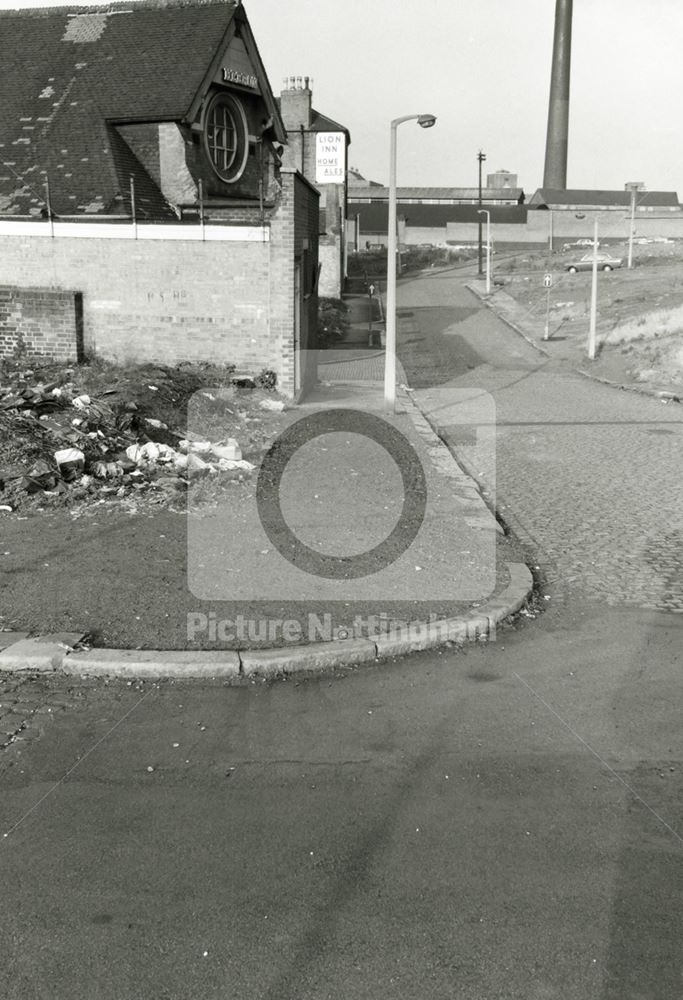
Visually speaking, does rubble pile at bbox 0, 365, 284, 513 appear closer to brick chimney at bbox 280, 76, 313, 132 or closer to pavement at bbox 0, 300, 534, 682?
pavement at bbox 0, 300, 534, 682

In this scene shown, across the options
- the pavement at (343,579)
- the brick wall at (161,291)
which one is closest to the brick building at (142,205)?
the brick wall at (161,291)

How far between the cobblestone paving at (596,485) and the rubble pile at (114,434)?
3.66 meters

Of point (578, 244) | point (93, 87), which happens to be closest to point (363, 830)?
point (93, 87)

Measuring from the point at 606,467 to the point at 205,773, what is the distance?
31.8ft

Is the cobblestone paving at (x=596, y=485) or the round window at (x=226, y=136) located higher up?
the round window at (x=226, y=136)

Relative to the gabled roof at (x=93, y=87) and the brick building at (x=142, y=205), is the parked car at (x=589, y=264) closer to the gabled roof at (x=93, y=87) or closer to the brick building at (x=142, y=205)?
the gabled roof at (x=93, y=87)

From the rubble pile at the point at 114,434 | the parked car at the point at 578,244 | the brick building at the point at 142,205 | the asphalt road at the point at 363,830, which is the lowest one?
the asphalt road at the point at 363,830

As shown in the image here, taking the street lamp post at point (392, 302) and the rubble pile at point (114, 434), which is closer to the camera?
the rubble pile at point (114, 434)

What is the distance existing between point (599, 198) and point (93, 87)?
9136 centimetres

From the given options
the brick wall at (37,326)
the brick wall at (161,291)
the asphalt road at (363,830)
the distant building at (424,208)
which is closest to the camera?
the asphalt road at (363,830)

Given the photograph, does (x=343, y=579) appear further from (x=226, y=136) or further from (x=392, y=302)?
(x=226, y=136)

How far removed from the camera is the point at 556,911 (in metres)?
3.62

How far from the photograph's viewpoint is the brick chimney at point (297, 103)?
50.6 meters

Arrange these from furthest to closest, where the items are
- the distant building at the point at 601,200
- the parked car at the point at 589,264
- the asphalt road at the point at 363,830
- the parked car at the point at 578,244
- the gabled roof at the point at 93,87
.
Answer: the distant building at the point at 601,200, the parked car at the point at 578,244, the parked car at the point at 589,264, the gabled roof at the point at 93,87, the asphalt road at the point at 363,830
